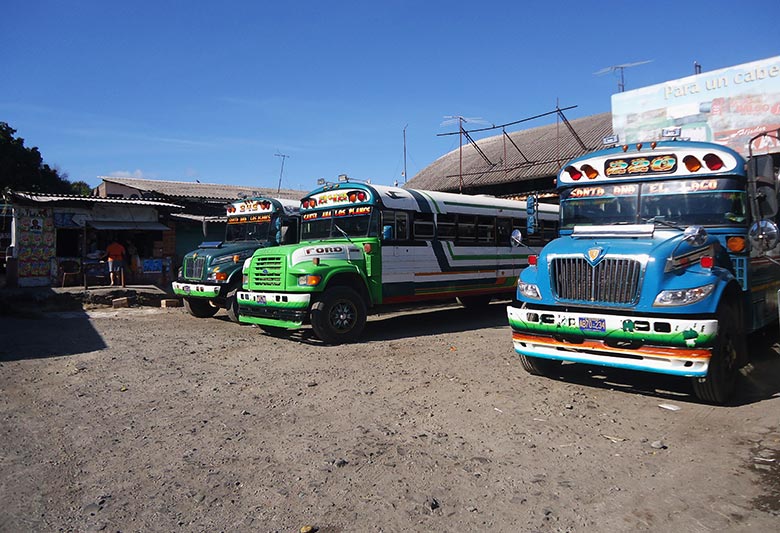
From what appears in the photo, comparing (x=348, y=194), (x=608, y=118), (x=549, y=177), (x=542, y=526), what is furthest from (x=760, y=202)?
(x=608, y=118)

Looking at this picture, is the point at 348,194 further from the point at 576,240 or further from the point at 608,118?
the point at 608,118

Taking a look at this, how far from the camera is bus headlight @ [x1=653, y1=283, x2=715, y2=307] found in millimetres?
5242

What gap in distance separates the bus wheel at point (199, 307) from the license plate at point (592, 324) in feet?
30.1

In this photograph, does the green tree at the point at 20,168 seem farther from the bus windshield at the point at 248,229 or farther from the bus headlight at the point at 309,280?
the bus headlight at the point at 309,280

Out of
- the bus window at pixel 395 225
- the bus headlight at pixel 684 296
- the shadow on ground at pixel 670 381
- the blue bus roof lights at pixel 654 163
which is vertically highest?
the blue bus roof lights at pixel 654 163

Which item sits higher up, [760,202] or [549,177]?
[549,177]

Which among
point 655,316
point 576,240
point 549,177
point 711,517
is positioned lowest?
point 711,517

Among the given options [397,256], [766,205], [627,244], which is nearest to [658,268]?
[627,244]

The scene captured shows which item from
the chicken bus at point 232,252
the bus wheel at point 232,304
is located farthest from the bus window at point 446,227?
the bus wheel at point 232,304

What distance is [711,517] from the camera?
339cm

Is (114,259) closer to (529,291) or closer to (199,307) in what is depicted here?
(199,307)

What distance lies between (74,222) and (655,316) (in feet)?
58.0

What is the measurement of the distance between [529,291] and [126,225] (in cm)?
1599

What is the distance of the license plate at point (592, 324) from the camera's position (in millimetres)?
5543
